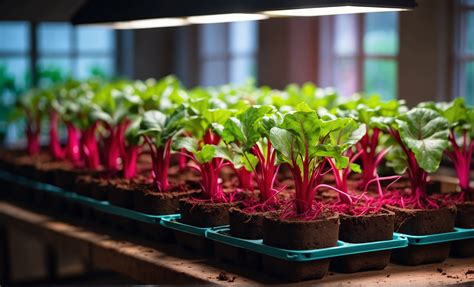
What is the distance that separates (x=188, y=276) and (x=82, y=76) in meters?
5.91

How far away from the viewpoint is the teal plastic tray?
2.83 meters

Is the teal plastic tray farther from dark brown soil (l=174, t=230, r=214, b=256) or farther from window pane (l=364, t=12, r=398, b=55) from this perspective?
window pane (l=364, t=12, r=398, b=55)

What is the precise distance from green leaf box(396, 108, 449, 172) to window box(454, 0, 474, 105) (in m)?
2.33

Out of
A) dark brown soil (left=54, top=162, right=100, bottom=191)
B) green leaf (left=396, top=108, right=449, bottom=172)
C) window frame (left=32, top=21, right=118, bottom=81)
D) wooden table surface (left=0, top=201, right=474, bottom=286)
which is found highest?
window frame (left=32, top=21, right=118, bottom=81)

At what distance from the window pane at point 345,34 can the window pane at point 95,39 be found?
9.68 feet

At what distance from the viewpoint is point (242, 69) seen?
7.32 metres

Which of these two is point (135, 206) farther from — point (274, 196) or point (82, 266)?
point (82, 266)

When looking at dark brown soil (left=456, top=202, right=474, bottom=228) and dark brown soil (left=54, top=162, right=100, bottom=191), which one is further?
dark brown soil (left=54, top=162, right=100, bottom=191)

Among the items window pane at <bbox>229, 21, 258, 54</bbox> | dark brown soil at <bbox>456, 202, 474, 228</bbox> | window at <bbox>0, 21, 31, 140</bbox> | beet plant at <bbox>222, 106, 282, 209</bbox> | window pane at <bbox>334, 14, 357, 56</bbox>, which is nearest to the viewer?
beet plant at <bbox>222, 106, 282, 209</bbox>

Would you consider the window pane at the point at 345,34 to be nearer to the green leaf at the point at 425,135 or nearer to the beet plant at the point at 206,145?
the beet plant at the point at 206,145

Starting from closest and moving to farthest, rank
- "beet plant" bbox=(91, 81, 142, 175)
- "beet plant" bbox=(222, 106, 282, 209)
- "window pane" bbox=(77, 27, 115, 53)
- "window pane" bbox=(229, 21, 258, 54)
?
1. "beet plant" bbox=(222, 106, 282, 209)
2. "beet plant" bbox=(91, 81, 142, 175)
3. "window pane" bbox=(229, 21, 258, 54)
4. "window pane" bbox=(77, 27, 115, 53)

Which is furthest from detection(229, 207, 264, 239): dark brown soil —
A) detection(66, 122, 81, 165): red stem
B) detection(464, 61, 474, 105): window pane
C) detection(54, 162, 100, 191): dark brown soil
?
detection(464, 61, 474, 105): window pane

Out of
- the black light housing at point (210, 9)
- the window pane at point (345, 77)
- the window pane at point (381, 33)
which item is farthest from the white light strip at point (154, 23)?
the window pane at point (345, 77)

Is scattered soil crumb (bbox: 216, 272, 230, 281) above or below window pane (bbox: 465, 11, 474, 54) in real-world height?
below
